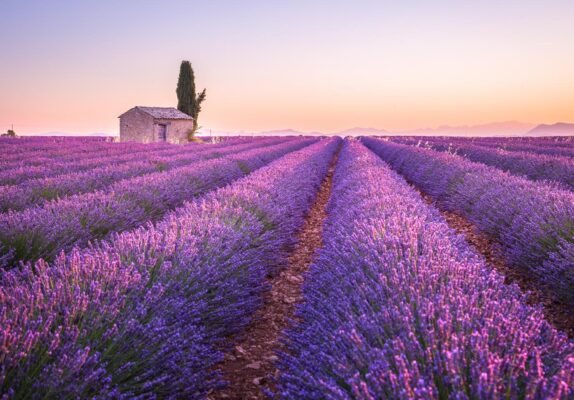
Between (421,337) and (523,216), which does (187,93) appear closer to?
(523,216)

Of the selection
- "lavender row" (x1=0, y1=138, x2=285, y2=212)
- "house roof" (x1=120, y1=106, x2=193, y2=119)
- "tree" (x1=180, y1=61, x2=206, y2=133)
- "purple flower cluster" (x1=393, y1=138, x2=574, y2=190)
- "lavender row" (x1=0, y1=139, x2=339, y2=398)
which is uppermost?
"tree" (x1=180, y1=61, x2=206, y2=133)

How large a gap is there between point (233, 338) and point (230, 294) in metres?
0.40

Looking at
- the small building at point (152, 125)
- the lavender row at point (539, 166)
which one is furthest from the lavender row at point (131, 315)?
the small building at point (152, 125)

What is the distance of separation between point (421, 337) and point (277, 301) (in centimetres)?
216

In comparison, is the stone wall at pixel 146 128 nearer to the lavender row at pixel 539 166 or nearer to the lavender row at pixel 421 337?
the lavender row at pixel 539 166

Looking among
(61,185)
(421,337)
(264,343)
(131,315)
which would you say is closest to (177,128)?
(61,185)

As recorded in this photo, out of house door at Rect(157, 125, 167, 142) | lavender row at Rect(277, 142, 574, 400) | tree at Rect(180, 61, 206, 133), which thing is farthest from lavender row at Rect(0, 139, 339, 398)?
tree at Rect(180, 61, 206, 133)

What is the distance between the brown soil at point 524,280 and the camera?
333 centimetres

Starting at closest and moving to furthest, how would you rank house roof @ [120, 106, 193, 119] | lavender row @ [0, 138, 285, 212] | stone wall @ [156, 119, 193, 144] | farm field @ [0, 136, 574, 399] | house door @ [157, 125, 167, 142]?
farm field @ [0, 136, 574, 399], lavender row @ [0, 138, 285, 212], house roof @ [120, 106, 193, 119], house door @ [157, 125, 167, 142], stone wall @ [156, 119, 193, 144]

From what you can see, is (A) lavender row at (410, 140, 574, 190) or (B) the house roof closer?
(A) lavender row at (410, 140, 574, 190)

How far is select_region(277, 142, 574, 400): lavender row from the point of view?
1270 mm

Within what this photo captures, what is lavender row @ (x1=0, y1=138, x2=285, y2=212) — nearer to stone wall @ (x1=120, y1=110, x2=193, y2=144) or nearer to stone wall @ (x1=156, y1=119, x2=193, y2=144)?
stone wall @ (x1=120, y1=110, x2=193, y2=144)

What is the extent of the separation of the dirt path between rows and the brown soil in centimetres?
159

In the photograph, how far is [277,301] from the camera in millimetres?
3662
